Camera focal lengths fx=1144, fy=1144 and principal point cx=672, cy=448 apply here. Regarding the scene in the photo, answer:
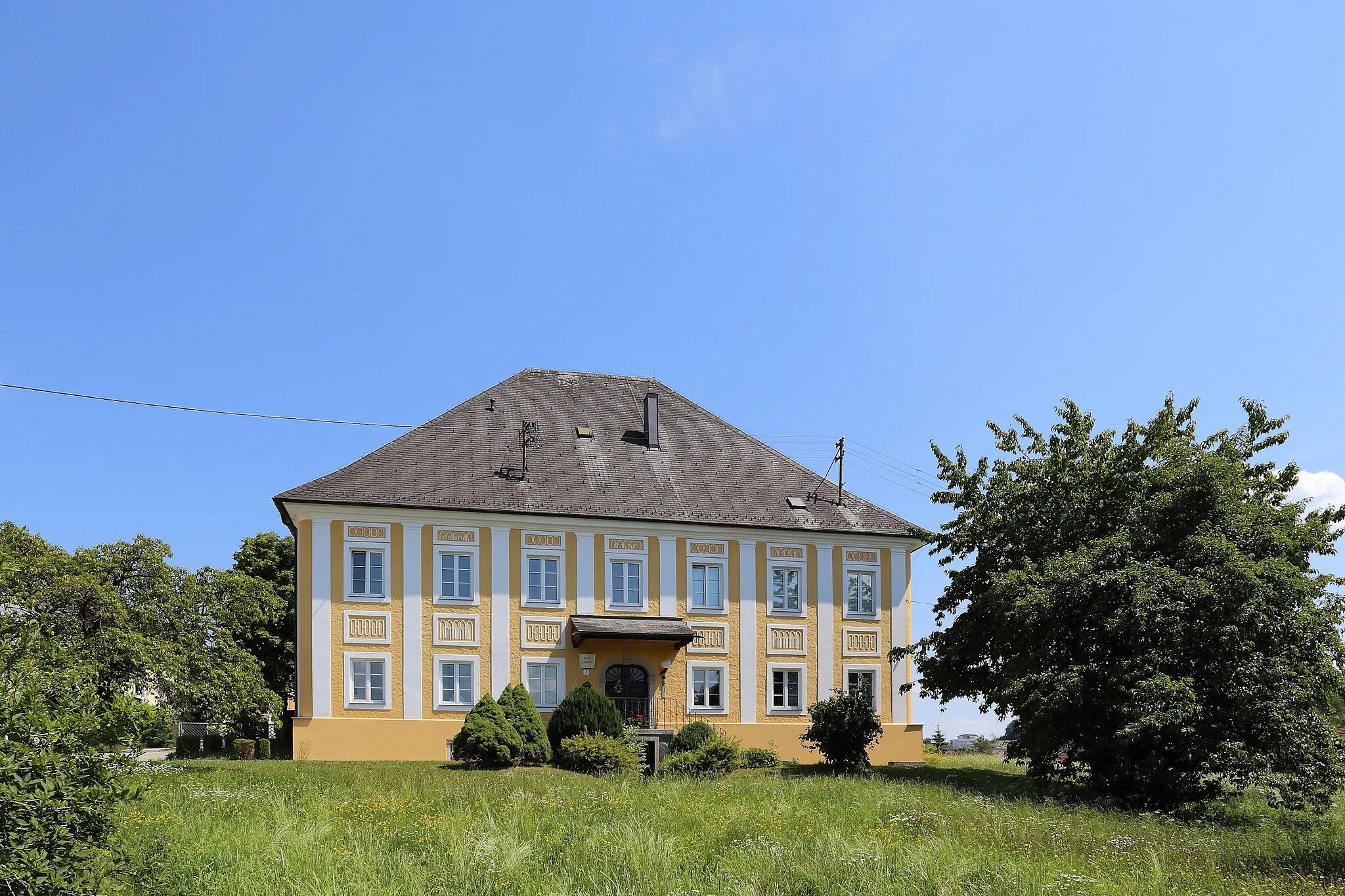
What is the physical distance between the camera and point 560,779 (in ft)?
70.9

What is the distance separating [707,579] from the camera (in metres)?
33.6

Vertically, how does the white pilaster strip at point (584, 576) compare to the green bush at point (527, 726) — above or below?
above

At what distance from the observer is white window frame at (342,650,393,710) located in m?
30.3

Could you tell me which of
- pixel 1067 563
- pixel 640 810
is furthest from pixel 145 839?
pixel 1067 563

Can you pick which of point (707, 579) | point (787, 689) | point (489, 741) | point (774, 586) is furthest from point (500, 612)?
point (787, 689)

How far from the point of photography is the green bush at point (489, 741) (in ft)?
84.5

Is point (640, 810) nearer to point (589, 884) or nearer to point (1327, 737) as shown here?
point (589, 884)

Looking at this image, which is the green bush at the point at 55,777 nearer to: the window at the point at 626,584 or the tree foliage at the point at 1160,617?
the tree foliage at the point at 1160,617

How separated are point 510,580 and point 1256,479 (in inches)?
739

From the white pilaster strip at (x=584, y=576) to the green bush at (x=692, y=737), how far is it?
4734 millimetres

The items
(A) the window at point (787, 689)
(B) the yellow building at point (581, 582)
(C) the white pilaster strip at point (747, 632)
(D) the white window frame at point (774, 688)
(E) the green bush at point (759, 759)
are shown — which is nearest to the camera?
(E) the green bush at point (759, 759)

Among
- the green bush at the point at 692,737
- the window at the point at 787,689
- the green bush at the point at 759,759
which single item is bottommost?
the green bush at the point at 759,759

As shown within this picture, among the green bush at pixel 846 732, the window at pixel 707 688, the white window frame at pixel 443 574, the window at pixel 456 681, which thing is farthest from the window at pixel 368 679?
the green bush at pixel 846 732

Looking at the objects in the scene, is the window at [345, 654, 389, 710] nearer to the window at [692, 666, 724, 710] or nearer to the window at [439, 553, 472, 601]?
the window at [439, 553, 472, 601]
